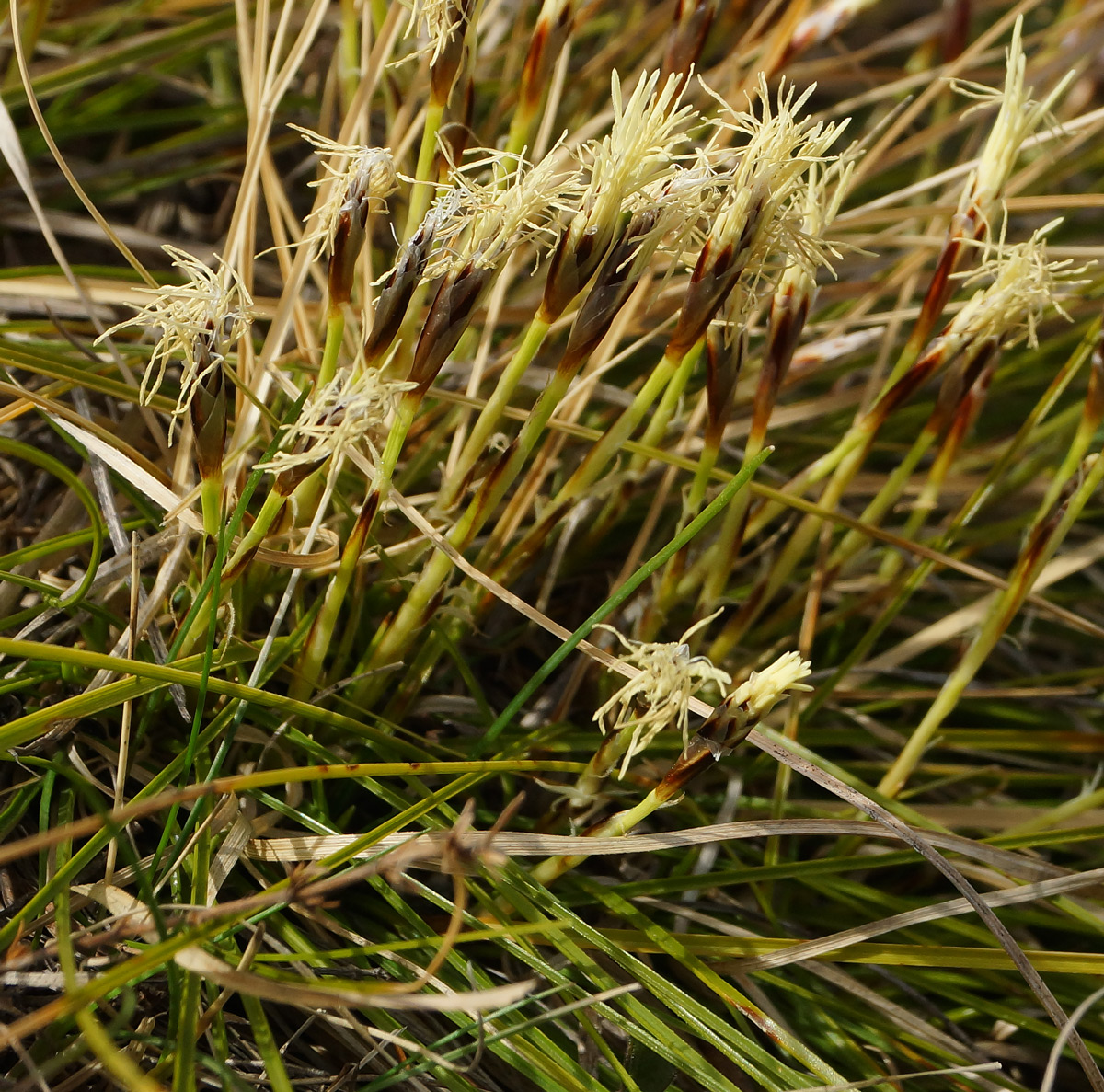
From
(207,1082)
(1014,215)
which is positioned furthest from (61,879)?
(1014,215)

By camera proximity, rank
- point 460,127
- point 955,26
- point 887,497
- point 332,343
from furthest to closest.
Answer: point 955,26 → point 887,497 → point 460,127 → point 332,343

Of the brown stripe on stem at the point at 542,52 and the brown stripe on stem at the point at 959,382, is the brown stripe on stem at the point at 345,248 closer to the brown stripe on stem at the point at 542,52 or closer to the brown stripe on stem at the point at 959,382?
the brown stripe on stem at the point at 542,52

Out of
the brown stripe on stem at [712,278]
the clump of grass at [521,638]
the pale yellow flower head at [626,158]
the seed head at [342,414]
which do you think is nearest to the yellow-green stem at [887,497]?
the clump of grass at [521,638]

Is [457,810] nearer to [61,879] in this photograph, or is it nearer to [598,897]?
[598,897]

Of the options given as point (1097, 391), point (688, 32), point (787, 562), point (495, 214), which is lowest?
point (787, 562)

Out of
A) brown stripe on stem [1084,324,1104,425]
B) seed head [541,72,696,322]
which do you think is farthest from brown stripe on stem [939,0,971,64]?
seed head [541,72,696,322]

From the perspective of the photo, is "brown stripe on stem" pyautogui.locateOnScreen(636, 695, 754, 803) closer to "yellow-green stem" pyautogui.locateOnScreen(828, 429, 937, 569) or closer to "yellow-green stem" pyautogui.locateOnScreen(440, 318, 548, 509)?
"yellow-green stem" pyautogui.locateOnScreen(440, 318, 548, 509)

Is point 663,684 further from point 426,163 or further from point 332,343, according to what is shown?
point 426,163

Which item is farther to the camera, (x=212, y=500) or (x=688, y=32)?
(x=688, y=32)

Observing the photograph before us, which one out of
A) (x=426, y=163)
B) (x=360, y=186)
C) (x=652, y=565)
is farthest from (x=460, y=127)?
(x=652, y=565)

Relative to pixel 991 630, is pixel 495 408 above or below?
above
